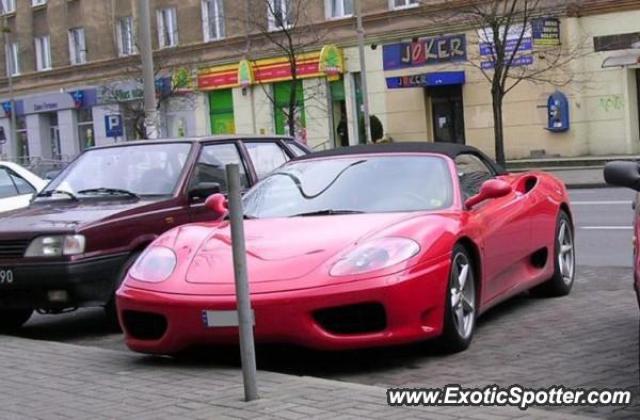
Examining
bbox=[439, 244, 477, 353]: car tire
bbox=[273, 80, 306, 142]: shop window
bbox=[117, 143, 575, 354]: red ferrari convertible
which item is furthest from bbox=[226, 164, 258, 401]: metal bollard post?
bbox=[273, 80, 306, 142]: shop window

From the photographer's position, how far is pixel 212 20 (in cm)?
4109

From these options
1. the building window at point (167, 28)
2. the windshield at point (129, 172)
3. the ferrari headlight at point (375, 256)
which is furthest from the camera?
the building window at point (167, 28)

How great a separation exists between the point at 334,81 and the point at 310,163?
2938 centimetres

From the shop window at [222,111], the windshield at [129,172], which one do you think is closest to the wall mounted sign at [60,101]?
the shop window at [222,111]

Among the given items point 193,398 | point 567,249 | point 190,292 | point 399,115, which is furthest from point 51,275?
point 399,115

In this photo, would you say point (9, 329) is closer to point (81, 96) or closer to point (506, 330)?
point (506, 330)

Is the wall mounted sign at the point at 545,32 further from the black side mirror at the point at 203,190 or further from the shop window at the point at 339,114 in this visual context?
the black side mirror at the point at 203,190

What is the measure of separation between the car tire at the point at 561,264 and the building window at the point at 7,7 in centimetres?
4699

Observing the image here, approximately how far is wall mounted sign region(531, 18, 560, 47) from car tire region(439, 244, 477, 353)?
2471 centimetres

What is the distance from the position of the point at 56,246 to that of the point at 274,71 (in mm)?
31286

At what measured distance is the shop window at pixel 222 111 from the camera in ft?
133

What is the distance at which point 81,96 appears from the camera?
4662 cm

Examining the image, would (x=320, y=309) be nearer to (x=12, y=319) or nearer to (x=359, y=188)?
(x=359, y=188)

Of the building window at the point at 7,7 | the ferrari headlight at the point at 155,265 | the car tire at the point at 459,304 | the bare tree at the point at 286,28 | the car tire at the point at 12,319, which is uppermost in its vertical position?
the building window at the point at 7,7
